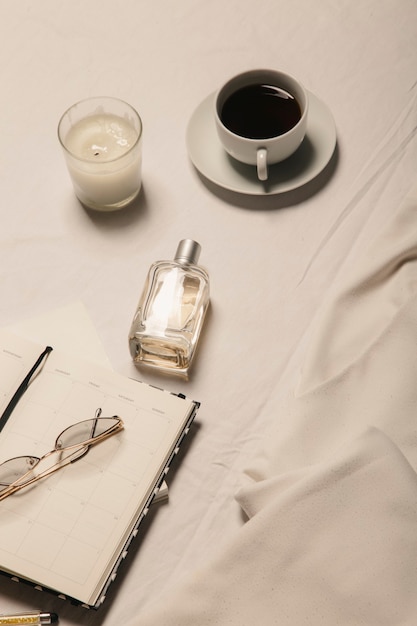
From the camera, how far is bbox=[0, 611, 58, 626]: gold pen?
0.63 metres

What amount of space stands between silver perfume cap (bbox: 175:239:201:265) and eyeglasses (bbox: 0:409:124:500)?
0.62 ft

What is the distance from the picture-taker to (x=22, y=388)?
0.73 m

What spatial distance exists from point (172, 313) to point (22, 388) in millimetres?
176

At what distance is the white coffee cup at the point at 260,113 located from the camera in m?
0.81

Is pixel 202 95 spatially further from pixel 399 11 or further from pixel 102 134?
pixel 399 11

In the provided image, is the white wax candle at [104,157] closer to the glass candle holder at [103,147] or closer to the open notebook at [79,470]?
the glass candle holder at [103,147]

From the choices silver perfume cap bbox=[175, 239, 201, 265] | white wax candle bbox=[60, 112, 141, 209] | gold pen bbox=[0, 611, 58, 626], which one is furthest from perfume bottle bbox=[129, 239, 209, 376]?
gold pen bbox=[0, 611, 58, 626]

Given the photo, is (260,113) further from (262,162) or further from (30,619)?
(30,619)

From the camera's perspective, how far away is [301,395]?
2.31 feet

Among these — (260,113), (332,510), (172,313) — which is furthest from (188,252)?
(332,510)

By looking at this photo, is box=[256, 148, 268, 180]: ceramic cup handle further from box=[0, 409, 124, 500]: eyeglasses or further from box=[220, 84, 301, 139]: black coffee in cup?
box=[0, 409, 124, 500]: eyeglasses

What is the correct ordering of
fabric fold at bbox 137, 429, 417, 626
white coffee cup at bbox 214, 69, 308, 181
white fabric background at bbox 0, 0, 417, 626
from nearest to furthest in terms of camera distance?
fabric fold at bbox 137, 429, 417, 626
white fabric background at bbox 0, 0, 417, 626
white coffee cup at bbox 214, 69, 308, 181

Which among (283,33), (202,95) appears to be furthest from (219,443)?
(283,33)

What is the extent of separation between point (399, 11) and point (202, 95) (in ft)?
1.00
